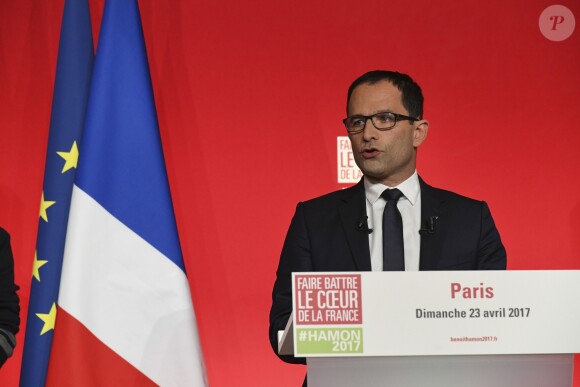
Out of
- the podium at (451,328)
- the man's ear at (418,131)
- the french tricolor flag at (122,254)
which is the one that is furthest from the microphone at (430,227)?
the french tricolor flag at (122,254)

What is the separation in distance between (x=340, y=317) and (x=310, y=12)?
7.41 feet

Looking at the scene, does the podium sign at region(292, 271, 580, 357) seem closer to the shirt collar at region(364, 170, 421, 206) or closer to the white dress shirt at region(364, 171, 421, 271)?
the white dress shirt at region(364, 171, 421, 271)

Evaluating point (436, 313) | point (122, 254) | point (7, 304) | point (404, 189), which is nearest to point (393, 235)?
point (404, 189)

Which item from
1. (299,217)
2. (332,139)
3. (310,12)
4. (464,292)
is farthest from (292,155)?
(464,292)

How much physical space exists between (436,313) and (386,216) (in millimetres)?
859

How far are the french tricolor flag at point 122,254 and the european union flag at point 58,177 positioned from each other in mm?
97

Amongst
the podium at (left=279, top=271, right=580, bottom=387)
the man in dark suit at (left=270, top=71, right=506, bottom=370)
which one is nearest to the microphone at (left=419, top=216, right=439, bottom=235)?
the man in dark suit at (left=270, top=71, right=506, bottom=370)

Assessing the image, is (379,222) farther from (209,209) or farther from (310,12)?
(310,12)

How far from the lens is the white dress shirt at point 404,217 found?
7.27ft

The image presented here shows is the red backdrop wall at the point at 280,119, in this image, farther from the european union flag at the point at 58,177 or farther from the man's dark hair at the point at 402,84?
the man's dark hair at the point at 402,84

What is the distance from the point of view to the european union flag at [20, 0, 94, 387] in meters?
2.95

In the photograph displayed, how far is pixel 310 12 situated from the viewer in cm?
341

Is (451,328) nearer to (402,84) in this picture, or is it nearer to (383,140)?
(383,140)

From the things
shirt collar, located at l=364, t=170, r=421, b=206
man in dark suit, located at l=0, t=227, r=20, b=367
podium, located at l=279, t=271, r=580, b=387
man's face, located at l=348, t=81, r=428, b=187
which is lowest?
man in dark suit, located at l=0, t=227, r=20, b=367
